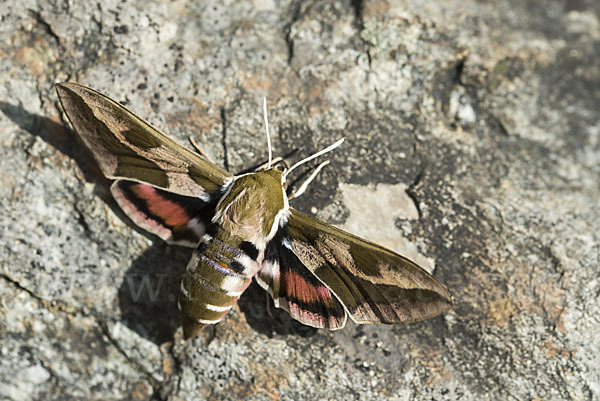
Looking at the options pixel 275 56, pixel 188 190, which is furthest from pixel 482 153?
pixel 188 190

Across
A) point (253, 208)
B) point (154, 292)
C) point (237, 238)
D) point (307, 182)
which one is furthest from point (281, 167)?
point (154, 292)

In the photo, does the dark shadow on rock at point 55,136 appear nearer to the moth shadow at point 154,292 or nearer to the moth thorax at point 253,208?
the moth shadow at point 154,292

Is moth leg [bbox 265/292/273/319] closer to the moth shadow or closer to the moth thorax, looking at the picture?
the moth thorax

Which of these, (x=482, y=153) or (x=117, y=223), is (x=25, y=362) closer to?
(x=117, y=223)

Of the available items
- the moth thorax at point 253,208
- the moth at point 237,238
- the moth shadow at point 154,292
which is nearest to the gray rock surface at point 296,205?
the moth shadow at point 154,292

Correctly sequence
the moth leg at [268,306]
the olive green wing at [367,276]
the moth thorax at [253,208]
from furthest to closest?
the moth leg at [268,306] < the moth thorax at [253,208] < the olive green wing at [367,276]

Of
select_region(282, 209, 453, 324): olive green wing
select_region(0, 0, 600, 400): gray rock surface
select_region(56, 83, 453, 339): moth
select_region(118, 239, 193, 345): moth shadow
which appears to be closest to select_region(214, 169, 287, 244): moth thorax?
select_region(56, 83, 453, 339): moth

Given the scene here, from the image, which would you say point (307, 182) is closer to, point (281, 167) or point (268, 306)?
point (281, 167)
